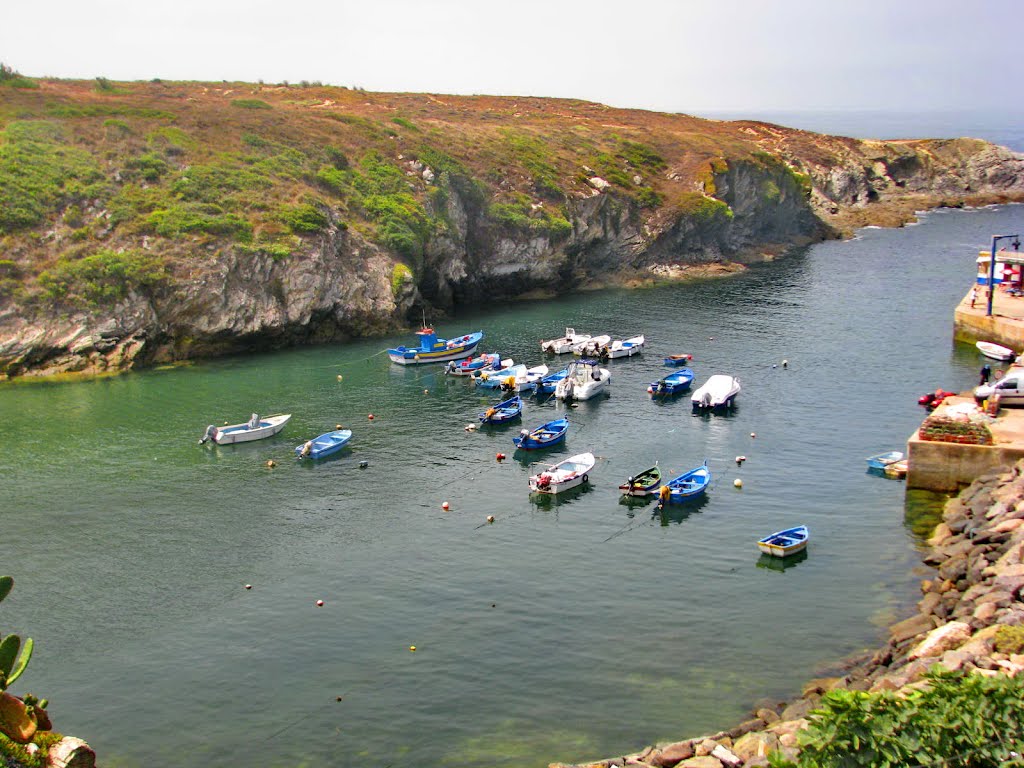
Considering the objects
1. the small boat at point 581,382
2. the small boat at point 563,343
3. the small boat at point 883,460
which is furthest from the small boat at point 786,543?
the small boat at point 563,343

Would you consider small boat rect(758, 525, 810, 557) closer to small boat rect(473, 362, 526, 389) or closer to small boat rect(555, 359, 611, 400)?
small boat rect(555, 359, 611, 400)

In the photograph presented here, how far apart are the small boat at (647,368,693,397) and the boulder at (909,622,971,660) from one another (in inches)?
1653

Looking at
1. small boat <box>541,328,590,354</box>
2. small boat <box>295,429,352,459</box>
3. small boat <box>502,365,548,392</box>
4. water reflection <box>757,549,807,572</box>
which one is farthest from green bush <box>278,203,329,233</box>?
water reflection <box>757,549,807,572</box>

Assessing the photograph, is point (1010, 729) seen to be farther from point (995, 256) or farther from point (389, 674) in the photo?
point (995, 256)

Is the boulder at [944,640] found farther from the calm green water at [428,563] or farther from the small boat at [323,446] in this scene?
the small boat at [323,446]

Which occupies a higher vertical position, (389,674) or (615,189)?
(615,189)

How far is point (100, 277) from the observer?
287ft

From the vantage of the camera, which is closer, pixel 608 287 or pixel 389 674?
pixel 389 674

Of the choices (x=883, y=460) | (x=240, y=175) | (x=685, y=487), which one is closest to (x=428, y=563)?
(x=685, y=487)

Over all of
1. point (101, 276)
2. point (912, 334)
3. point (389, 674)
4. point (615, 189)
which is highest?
point (615, 189)

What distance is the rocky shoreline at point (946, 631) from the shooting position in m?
29.1

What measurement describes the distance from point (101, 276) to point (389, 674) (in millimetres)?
64242

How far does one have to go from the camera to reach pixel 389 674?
36.9 metres

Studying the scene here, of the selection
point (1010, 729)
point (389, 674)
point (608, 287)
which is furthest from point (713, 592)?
point (608, 287)
